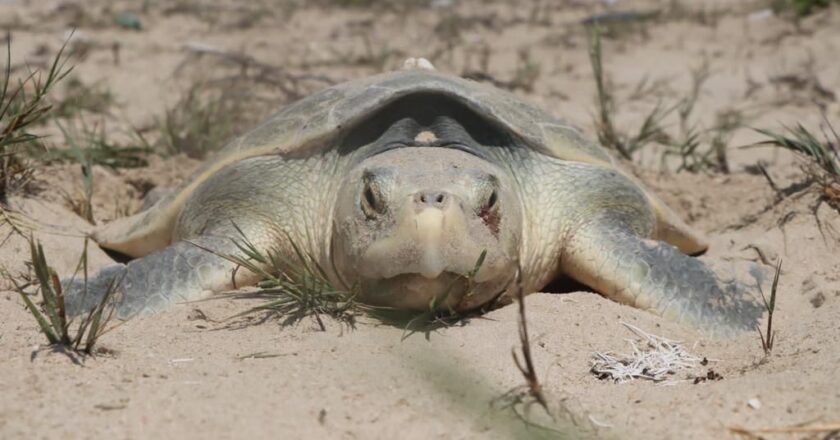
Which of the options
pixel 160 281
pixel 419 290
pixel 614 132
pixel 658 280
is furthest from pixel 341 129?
pixel 614 132

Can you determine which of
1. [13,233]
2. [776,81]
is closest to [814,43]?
[776,81]

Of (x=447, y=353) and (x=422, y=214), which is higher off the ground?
(x=422, y=214)

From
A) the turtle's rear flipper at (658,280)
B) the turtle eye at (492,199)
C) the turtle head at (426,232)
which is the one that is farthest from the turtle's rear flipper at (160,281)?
the turtle's rear flipper at (658,280)

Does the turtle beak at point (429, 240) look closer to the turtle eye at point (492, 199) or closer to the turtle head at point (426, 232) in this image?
the turtle head at point (426, 232)

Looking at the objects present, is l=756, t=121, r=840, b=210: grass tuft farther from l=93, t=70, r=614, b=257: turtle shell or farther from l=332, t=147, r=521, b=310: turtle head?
l=332, t=147, r=521, b=310: turtle head

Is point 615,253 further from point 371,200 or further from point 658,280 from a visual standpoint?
point 371,200

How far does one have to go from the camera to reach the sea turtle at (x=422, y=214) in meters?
2.27

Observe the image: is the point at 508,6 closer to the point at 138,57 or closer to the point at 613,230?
the point at 138,57

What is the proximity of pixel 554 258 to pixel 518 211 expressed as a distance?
0.33 m

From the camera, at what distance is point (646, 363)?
81.4 inches

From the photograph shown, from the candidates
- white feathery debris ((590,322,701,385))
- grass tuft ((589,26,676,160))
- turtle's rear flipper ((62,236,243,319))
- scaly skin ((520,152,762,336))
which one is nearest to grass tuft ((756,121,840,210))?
scaly skin ((520,152,762,336))

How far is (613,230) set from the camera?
2.84 meters

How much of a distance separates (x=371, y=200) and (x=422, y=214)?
0.26m

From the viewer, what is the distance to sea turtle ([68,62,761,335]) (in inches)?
89.4
